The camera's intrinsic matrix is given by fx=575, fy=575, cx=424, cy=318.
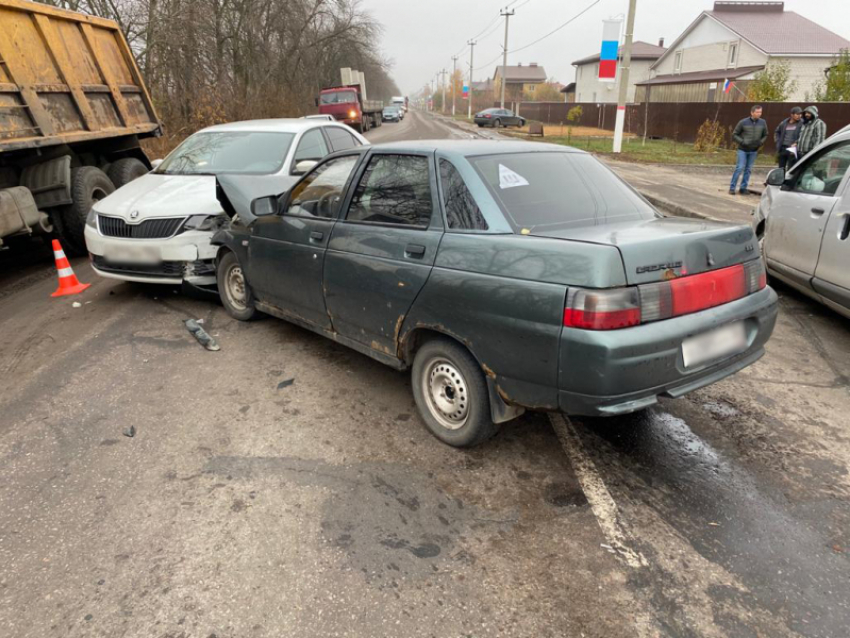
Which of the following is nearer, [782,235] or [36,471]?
[36,471]

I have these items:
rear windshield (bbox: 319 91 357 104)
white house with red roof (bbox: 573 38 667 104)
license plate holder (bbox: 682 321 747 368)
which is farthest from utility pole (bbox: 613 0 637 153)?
white house with red roof (bbox: 573 38 667 104)

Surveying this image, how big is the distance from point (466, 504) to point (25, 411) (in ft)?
9.97

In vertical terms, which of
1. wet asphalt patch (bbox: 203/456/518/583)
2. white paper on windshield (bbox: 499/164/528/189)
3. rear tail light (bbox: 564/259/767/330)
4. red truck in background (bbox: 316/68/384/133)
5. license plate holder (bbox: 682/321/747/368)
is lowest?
red truck in background (bbox: 316/68/384/133)

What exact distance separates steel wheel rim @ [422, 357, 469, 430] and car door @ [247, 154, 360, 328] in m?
1.04

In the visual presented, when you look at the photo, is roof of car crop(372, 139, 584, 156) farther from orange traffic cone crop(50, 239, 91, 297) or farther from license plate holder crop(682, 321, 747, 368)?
orange traffic cone crop(50, 239, 91, 297)

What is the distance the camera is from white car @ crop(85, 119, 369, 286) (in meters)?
5.58

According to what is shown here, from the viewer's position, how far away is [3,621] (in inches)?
86.7

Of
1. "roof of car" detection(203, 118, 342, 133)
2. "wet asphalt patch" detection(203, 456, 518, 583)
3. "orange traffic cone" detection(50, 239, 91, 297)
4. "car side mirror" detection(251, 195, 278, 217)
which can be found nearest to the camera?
"wet asphalt patch" detection(203, 456, 518, 583)

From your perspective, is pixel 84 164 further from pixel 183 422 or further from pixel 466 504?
pixel 466 504

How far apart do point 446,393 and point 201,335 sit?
8.92ft

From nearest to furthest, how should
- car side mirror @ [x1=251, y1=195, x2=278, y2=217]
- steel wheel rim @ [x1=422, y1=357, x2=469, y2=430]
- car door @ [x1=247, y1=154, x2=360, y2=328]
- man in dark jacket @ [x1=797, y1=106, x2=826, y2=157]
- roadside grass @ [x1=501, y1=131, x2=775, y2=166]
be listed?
steel wheel rim @ [x1=422, y1=357, x2=469, y2=430], car door @ [x1=247, y1=154, x2=360, y2=328], car side mirror @ [x1=251, y1=195, x2=278, y2=217], man in dark jacket @ [x1=797, y1=106, x2=826, y2=157], roadside grass @ [x1=501, y1=131, x2=775, y2=166]

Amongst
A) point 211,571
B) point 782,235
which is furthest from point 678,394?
point 782,235

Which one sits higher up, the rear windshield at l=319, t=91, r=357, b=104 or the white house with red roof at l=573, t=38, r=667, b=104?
the rear windshield at l=319, t=91, r=357, b=104

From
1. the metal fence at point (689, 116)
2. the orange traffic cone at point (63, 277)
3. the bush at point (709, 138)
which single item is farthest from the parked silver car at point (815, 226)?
Result: the metal fence at point (689, 116)
